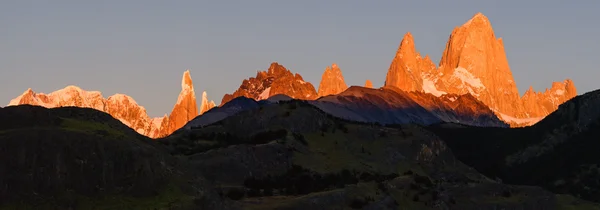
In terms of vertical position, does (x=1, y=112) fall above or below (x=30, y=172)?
above

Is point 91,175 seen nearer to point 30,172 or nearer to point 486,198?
point 30,172

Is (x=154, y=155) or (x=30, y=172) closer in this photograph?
(x=30, y=172)

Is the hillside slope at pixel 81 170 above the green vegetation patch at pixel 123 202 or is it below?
above

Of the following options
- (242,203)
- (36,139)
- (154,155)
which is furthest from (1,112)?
(242,203)

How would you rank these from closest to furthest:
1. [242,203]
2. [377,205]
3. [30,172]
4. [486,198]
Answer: [30,172] < [242,203] < [377,205] < [486,198]

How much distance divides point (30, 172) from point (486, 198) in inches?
5133

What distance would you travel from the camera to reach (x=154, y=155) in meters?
95.7

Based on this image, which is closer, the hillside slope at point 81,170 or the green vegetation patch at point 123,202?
the green vegetation patch at point 123,202

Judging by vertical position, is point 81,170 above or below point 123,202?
above

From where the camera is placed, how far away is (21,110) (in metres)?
97.7

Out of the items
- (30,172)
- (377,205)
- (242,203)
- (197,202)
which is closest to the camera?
(30,172)

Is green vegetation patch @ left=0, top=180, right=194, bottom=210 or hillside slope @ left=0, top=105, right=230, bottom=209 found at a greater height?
hillside slope @ left=0, top=105, right=230, bottom=209

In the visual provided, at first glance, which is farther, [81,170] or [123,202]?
[123,202]

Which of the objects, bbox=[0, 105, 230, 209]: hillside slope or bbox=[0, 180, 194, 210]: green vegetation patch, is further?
bbox=[0, 105, 230, 209]: hillside slope
